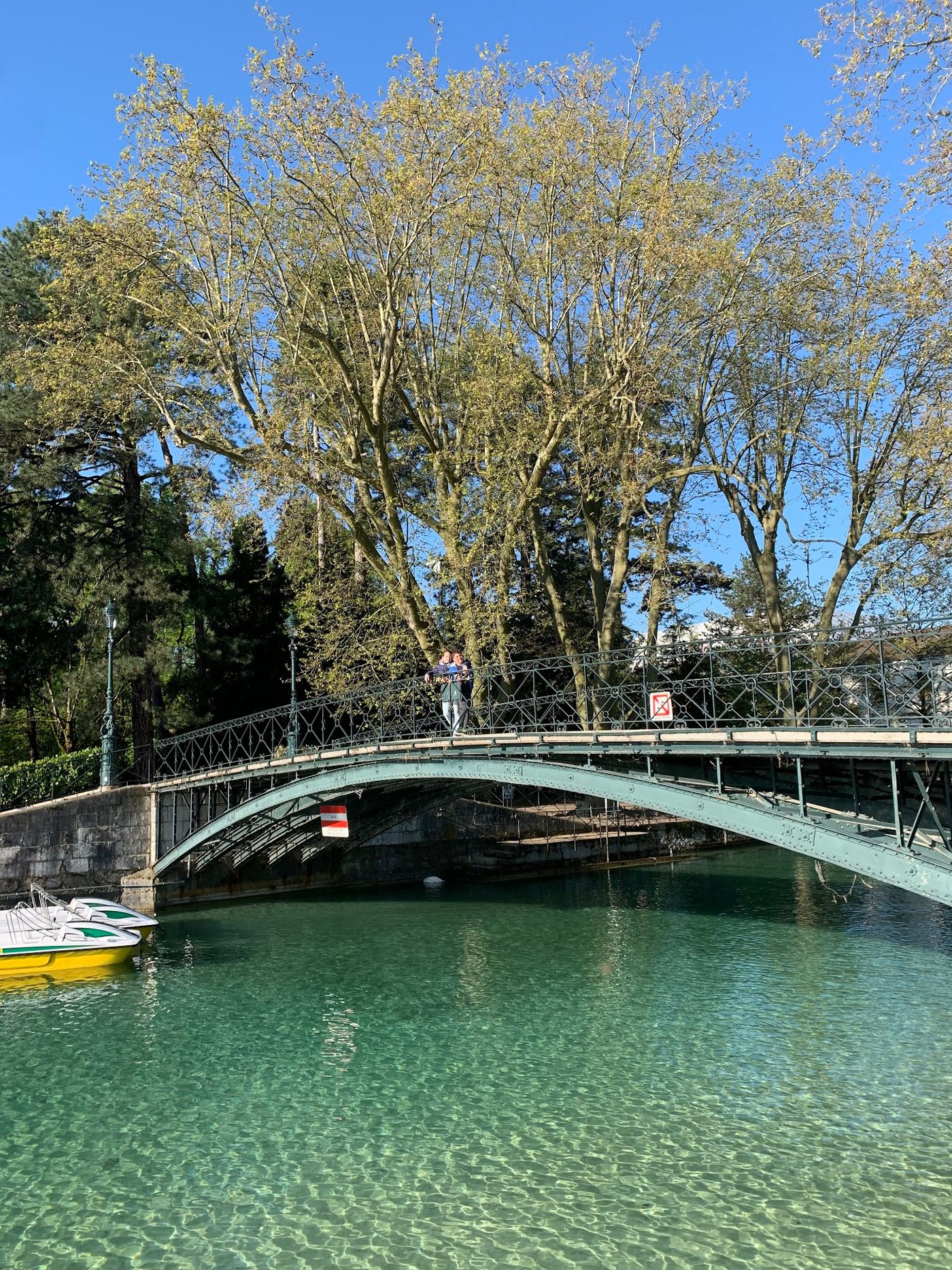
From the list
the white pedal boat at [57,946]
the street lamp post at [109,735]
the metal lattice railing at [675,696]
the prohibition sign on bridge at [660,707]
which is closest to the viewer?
the metal lattice railing at [675,696]

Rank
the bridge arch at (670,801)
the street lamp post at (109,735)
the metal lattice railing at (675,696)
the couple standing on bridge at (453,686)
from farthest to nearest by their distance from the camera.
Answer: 1. the street lamp post at (109,735)
2. the couple standing on bridge at (453,686)
3. the metal lattice railing at (675,696)
4. the bridge arch at (670,801)

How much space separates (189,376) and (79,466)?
14.8 feet

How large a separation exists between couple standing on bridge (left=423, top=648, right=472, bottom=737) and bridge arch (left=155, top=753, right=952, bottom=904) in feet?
2.66

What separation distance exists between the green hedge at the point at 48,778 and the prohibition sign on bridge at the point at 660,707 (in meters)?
16.6

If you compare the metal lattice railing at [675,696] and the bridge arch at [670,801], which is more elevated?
the metal lattice railing at [675,696]

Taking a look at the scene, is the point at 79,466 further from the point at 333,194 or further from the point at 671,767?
the point at 671,767

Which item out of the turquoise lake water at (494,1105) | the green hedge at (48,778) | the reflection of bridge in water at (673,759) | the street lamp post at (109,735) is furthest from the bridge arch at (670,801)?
the green hedge at (48,778)

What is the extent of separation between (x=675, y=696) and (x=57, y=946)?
1196 cm

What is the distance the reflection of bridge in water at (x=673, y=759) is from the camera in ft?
35.5

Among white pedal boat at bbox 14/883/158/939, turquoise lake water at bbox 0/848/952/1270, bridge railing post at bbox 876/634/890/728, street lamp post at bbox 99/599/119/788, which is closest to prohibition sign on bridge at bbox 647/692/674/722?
bridge railing post at bbox 876/634/890/728

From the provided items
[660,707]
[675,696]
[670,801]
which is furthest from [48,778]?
[670,801]

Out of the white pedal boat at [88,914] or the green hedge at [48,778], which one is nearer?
the white pedal boat at [88,914]

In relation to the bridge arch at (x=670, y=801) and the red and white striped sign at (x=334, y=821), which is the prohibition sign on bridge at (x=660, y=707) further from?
the red and white striped sign at (x=334, y=821)

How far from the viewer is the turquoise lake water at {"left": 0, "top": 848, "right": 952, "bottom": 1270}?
6918mm
